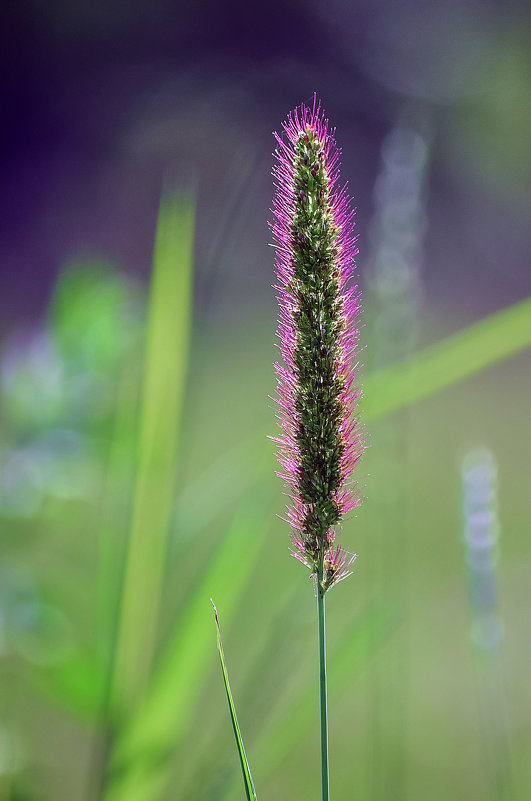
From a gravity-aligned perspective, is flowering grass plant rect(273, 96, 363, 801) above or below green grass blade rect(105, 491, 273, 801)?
above

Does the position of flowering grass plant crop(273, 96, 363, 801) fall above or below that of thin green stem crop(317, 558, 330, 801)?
above

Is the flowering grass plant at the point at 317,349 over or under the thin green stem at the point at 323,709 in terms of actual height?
over

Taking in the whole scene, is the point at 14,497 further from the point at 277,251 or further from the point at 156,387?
the point at 277,251

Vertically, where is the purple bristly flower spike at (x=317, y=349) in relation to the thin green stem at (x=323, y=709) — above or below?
above

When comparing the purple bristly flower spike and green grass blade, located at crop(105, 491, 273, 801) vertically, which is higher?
the purple bristly flower spike

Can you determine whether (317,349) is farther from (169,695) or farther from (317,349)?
(169,695)

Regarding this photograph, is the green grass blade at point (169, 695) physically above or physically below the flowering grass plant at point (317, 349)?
below

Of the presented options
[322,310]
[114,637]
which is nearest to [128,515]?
[114,637]

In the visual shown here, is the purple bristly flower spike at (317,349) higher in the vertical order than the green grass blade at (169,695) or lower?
higher
